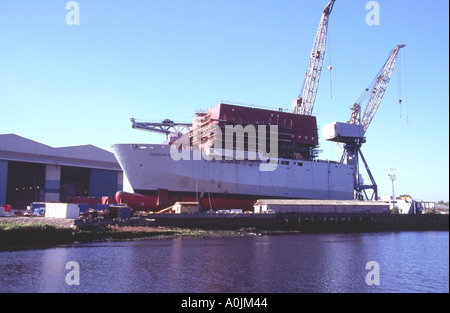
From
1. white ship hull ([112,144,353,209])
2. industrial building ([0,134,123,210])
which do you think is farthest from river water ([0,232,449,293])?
industrial building ([0,134,123,210])

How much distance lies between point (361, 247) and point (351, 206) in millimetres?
23215

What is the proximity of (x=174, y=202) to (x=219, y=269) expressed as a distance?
28.8 metres

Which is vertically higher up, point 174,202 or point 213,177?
point 213,177

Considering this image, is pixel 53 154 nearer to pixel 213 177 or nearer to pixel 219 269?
pixel 213 177

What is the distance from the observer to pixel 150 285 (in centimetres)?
2091

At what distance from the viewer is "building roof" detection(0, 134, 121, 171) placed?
185 ft

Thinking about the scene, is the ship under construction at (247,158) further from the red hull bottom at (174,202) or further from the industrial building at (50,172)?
the industrial building at (50,172)

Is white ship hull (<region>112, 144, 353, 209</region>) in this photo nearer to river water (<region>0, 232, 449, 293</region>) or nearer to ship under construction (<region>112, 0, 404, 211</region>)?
ship under construction (<region>112, 0, 404, 211</region>)

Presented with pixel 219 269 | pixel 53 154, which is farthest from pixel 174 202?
pixel 219 269

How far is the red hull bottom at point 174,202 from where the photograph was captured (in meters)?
50.8

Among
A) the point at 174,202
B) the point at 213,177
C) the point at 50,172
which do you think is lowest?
the point at 174,202

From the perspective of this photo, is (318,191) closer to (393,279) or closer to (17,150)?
(393,279)

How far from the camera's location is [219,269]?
24.9 m

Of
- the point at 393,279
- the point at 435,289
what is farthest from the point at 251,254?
the point at 435,289
